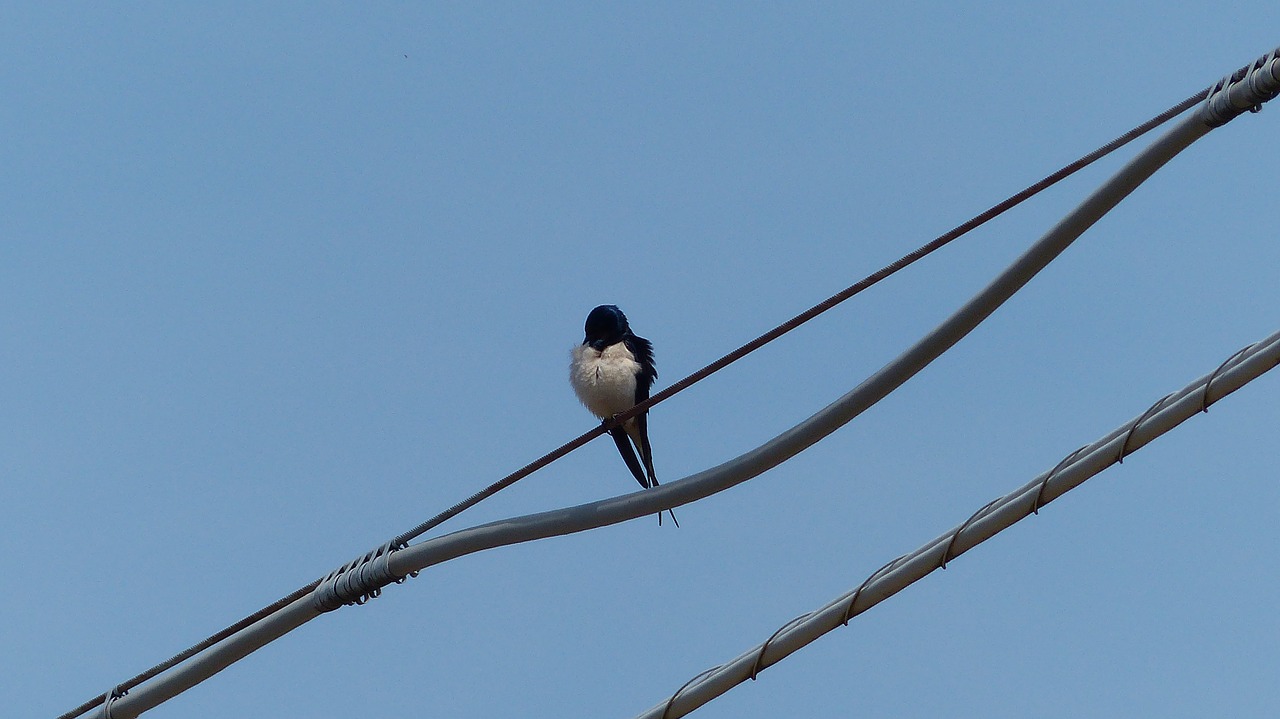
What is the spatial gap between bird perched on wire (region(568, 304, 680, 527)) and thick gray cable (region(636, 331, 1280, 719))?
416 centimetres

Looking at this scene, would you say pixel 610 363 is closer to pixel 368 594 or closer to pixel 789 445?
pixel 368 594

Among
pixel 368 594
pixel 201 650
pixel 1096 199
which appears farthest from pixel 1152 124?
pixel 201 650

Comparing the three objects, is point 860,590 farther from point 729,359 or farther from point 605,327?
point 605,327

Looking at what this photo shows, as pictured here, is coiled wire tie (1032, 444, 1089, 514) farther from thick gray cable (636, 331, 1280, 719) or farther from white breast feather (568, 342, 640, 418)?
white breast feather (568, 342, 640, 418)

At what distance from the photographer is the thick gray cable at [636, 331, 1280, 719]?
345cm

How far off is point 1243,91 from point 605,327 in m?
5.10

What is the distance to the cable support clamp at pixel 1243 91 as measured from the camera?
3482mm

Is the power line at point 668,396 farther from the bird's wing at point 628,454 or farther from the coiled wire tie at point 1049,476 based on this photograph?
the bird's wing at point 628,454

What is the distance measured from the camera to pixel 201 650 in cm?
496

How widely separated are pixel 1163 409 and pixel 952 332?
49 centimetres

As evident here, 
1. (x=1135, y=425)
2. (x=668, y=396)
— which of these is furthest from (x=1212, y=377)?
(x=668, y=396)

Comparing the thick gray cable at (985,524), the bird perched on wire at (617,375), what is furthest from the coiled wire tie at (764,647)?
the bird perched on wire at (617,375)

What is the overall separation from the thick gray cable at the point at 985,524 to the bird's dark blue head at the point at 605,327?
172 inches

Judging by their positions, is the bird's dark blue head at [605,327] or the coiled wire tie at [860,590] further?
the bird's dark blue head at [605,327]
